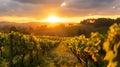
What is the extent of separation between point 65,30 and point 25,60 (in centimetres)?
14588

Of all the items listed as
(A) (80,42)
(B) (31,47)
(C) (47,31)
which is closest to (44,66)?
(B) (31,47)

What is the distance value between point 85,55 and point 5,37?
21257mm

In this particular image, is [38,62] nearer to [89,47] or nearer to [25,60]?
[25,60]

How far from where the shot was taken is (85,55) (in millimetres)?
33406

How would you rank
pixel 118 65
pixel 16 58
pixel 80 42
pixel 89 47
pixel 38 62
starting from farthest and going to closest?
pixel 38 62
pixel 16 58
pixel 80 42
pixel 89 47
pixel 118 65

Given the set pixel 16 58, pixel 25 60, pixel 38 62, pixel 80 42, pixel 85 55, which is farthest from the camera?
pixel 38 62

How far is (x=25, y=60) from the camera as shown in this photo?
54.0 metres

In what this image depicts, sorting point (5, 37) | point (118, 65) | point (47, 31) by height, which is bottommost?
point (47, 31)

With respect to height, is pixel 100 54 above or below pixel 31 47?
above

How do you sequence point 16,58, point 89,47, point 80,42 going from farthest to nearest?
point 16,58 → point 80,42 → point 89,47

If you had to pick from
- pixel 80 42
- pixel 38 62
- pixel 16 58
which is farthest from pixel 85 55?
pixel 38 62

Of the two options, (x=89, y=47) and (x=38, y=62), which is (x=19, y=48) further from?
(x=89, y=47)

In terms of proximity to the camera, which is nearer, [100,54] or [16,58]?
[100,54]

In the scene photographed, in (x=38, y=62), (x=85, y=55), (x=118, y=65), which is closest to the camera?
(x=118, y=65)
